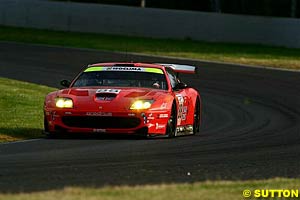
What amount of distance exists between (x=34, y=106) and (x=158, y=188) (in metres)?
10.6

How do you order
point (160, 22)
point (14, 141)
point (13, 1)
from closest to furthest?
point (14, 141), point (160, 22), point (13, 1)

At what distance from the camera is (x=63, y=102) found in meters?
14.0

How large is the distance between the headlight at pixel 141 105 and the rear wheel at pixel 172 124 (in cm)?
48

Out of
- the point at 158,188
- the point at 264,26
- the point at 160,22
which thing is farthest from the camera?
the point at 160,22

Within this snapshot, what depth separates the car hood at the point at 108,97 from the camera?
546 inches

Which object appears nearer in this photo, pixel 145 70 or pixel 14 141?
pixel 14 141

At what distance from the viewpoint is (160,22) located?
4225cm

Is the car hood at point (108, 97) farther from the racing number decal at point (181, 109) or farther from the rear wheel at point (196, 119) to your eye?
the rear wheel at point (196, 119)

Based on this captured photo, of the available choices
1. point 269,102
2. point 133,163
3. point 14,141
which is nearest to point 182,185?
point 133,163

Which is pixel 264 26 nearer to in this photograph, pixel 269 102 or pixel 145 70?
pixel 269 102

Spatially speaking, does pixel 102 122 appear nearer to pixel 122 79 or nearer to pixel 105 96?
pixel 105 96

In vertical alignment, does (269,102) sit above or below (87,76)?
below

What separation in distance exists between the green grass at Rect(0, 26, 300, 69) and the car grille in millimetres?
18362
